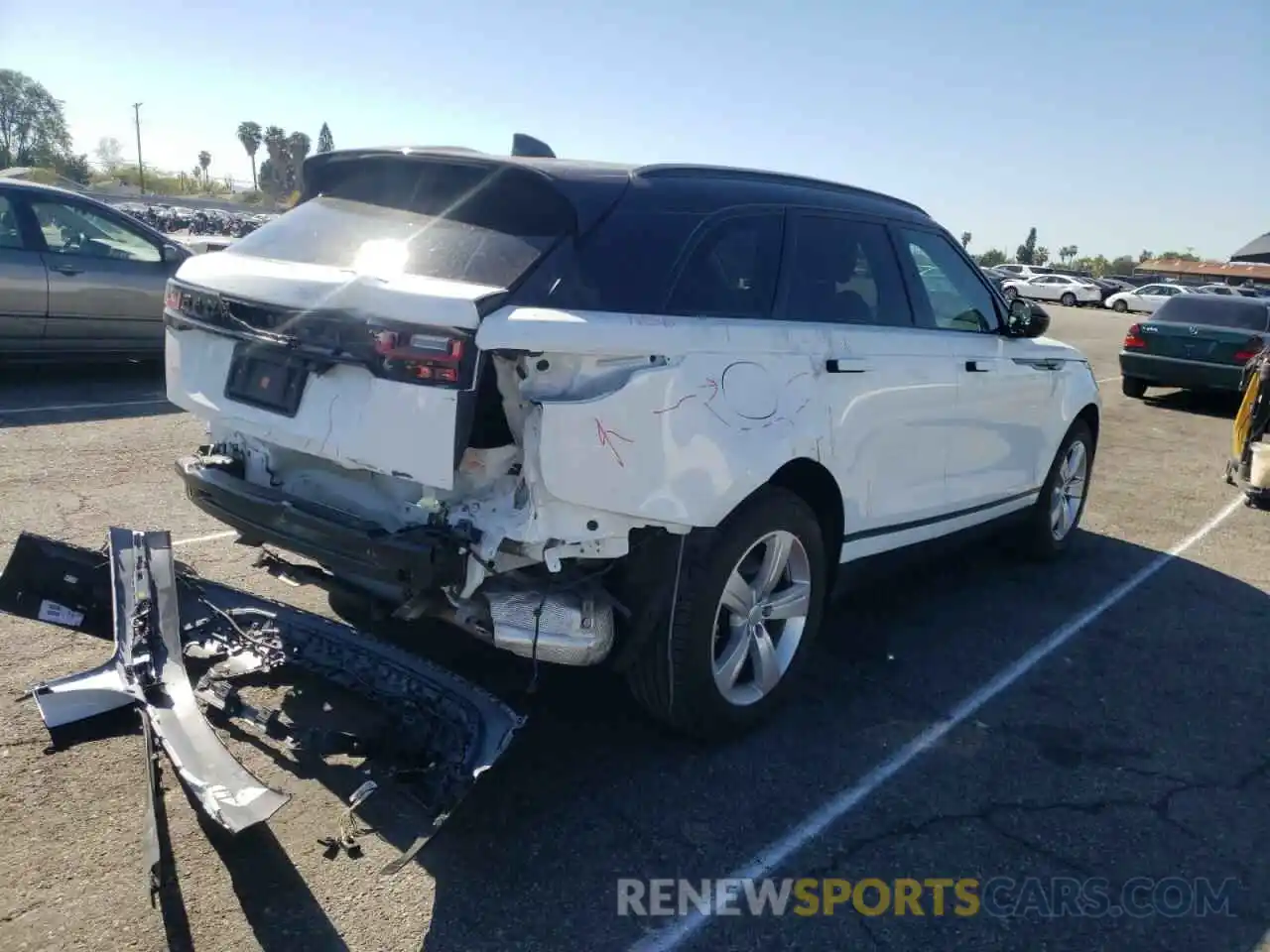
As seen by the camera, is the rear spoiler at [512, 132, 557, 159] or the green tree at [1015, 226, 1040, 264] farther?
the green tree at [1015, 226, 1040, 264]

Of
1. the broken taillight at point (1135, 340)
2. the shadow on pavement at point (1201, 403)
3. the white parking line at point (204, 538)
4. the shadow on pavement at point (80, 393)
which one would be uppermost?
the broken taillight at point (1135, 340)

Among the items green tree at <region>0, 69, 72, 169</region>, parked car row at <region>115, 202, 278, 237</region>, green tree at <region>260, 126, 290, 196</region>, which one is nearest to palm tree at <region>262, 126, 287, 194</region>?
green tree at <region>260, 126, 290, 196</region>

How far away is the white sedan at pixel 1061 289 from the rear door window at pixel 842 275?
45869 mm

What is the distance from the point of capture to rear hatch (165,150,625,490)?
9.06 ft

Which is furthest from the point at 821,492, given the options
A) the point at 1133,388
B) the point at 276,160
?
the point at 276,160

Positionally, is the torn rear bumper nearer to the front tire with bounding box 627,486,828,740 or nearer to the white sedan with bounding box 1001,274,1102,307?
the front tire with bounding box 627,486,828,740

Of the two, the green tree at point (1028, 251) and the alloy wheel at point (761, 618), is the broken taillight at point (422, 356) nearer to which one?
the alloy wheel at point (761, 618)

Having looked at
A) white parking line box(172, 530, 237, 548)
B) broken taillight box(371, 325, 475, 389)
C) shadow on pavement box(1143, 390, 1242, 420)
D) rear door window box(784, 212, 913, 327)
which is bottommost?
shadow on pavement box(1143, 390, 1242, 420)

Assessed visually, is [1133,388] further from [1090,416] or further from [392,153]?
→ [392,153]

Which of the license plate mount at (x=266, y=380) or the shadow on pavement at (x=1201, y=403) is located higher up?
the license plate mount at (x=266, y=380)

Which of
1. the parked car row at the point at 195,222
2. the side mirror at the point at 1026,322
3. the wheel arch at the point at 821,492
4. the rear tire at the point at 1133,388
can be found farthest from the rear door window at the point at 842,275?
the parked car row at the point at 195,222

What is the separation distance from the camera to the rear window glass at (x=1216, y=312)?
12.9 m

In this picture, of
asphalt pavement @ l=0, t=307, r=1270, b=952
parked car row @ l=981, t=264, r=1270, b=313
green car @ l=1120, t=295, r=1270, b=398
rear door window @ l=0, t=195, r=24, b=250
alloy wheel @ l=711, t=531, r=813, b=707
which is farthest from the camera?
parked car row @ l=981, t=264, r=1270, b=313

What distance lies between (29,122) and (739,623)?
12038cm
